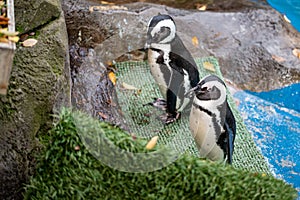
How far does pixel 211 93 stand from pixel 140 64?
4.19ft

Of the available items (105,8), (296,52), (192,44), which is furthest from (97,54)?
(296,52)

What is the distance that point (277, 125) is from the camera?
4898 millimetres

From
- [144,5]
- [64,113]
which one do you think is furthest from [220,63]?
[64,113]

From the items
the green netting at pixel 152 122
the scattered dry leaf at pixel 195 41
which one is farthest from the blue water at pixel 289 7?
the green netting at pixel 152 122

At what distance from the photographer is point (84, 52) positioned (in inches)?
178

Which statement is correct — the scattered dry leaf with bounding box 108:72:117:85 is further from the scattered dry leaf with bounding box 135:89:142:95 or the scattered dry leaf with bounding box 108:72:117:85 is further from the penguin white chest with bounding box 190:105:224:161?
the penguin white chest with bounding box 190:105:224:161

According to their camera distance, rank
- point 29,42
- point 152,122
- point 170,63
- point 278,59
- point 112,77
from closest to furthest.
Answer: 1. point 29,42
2. point 170,63
3. point 152,122
4. point 112,77
5. point 278,59

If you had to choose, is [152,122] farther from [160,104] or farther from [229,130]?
[229,130]

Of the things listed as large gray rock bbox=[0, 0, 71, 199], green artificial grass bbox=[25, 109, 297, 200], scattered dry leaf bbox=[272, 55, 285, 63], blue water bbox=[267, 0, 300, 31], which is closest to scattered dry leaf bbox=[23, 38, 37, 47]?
large gray rock bbox=[0, 0, 71, 199]

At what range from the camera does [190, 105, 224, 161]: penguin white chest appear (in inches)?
144

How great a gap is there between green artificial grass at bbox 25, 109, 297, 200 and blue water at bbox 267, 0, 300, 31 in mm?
4659

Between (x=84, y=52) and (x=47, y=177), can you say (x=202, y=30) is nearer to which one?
(x=84, y=52)

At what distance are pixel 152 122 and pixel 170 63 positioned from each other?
0.45m

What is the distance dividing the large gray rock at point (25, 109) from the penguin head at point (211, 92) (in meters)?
0.85
